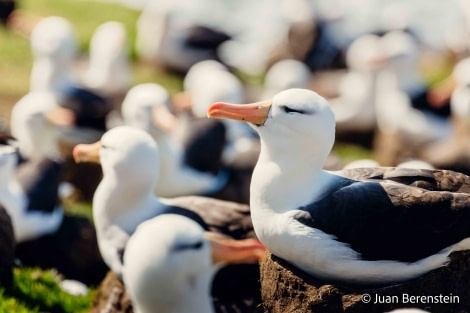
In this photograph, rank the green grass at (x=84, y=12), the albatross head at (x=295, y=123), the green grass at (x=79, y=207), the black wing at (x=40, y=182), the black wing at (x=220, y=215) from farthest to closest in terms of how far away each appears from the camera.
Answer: the green grass at (x=84, y=12), the green grass at (x=79, y=207), the black wing at (x=40, y=182), the black wing at (x=220, y=215), the albatross head at (x=295, y=123)

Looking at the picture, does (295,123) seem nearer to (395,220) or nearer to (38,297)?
(395,220)

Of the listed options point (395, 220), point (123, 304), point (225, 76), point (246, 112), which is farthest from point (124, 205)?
point (225, 76)

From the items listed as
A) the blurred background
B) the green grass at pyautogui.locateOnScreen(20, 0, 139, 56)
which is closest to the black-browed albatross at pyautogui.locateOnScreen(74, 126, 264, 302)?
the blurred background

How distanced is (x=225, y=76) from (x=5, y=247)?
581cm

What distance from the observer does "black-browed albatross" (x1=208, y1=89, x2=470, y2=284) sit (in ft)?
18.3

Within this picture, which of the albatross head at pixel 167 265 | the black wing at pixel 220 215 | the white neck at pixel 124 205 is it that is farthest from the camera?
the white neck at pixel 124 205

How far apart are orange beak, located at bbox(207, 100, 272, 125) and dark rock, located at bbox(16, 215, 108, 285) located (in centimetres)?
329

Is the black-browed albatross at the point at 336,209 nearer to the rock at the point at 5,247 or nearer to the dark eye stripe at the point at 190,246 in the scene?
the dark eye stripe at the point at 190,246

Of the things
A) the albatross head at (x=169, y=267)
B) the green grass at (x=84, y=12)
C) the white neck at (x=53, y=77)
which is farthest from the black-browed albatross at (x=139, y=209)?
the green grass at (x=84, y=12)

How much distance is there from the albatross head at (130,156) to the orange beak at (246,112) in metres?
1.34

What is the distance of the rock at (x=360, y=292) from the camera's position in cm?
557

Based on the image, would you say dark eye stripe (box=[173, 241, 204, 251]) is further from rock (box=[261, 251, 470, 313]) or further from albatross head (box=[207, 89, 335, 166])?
albatross head (box=[207, 89, 335, 166])

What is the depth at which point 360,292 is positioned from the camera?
5594 millimetres

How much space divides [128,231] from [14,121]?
463cm
